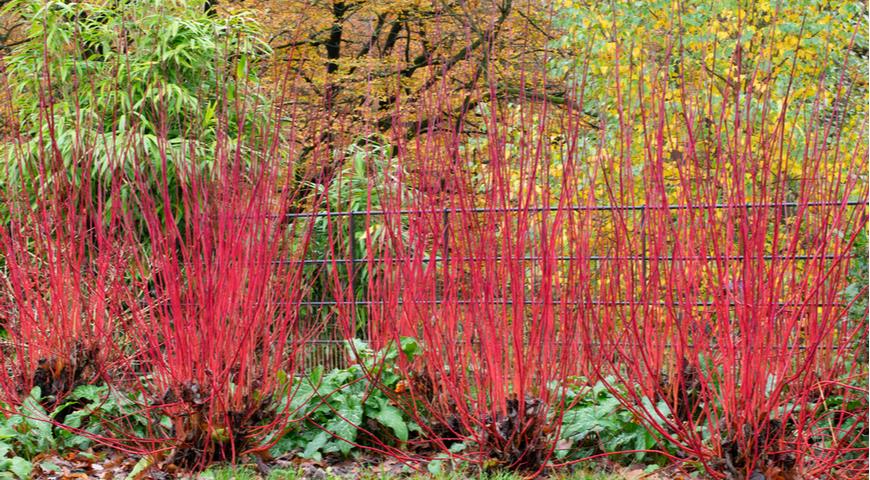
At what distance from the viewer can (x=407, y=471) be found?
3416 mm

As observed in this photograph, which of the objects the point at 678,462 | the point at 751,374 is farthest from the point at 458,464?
the point at 751,374

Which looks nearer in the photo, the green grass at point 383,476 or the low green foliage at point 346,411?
the green grass at point 383,476

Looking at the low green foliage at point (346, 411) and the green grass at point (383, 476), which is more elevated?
the low green foliage at point (346, 411)

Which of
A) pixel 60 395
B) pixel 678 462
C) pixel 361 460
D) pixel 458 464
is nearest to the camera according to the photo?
pixel 678 462

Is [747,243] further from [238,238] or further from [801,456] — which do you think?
[238,238]

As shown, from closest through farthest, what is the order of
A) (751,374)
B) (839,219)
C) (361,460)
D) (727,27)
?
1. (839,219)
2. (751,374)
3. (361,460)
4. (727,27)

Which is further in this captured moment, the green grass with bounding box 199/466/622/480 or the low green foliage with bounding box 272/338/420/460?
the low green foliage with bounding box 272/338/420/460

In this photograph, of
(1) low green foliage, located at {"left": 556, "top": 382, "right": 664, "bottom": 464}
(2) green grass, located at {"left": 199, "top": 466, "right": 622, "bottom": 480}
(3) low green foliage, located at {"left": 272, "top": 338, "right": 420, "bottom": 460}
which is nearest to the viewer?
(2) green grass, located at {"left": 199, "top": 466, "right": 622, "bottom": 480}

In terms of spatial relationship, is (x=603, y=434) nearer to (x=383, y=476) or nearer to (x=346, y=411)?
(x=383, y=476)

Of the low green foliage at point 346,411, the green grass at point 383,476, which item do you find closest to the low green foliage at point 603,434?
the green grass at point 383,476

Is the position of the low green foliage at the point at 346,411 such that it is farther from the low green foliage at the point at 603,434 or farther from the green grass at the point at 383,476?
the low green foliage at the point at 603,434

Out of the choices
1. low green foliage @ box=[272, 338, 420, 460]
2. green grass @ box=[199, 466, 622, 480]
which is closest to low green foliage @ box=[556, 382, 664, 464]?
green grass @ box=[199, 466, 622, 480]

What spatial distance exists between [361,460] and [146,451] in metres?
0.82

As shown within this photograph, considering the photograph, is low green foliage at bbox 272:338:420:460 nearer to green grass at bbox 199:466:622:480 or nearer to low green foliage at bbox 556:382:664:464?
green grass at bbox 199:466:622:480
